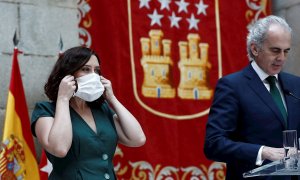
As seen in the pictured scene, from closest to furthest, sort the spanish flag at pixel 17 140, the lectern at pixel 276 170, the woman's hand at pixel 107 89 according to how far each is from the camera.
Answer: the lectern at pixel 276 170 → the woman's hand at pixel 107 89 → the spanish flag at pixel 17 140

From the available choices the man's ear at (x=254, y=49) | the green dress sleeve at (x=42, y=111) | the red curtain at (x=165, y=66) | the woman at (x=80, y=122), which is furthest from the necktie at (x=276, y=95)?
the red curtain at (x=165, y=66)

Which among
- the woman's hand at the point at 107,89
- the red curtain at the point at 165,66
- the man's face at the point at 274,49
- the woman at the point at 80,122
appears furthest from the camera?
the red curtain at the point at 165,66

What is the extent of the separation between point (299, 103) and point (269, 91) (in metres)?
0.14

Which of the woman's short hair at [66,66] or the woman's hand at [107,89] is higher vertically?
the woman's short hair at [66,66]

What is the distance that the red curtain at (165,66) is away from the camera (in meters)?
5.23

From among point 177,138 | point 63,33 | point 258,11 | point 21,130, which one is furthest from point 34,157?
point 258,11

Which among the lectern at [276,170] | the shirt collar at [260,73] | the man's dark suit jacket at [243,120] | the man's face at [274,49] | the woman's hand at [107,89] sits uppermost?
the man's face at [274,49]

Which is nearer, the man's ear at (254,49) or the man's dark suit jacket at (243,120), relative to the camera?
the man's dark suit jacket at (243,120)

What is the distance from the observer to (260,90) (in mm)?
3178

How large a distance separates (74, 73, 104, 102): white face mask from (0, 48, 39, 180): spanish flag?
1061 millimetres

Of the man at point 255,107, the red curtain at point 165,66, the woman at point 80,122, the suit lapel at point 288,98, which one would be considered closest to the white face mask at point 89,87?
the woman at point 80,122

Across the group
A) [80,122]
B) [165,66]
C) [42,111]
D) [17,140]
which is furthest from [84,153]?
[165,66]

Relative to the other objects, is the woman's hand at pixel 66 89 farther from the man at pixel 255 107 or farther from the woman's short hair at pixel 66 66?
the man at pixel 255 107

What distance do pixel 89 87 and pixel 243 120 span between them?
701 millimetres
